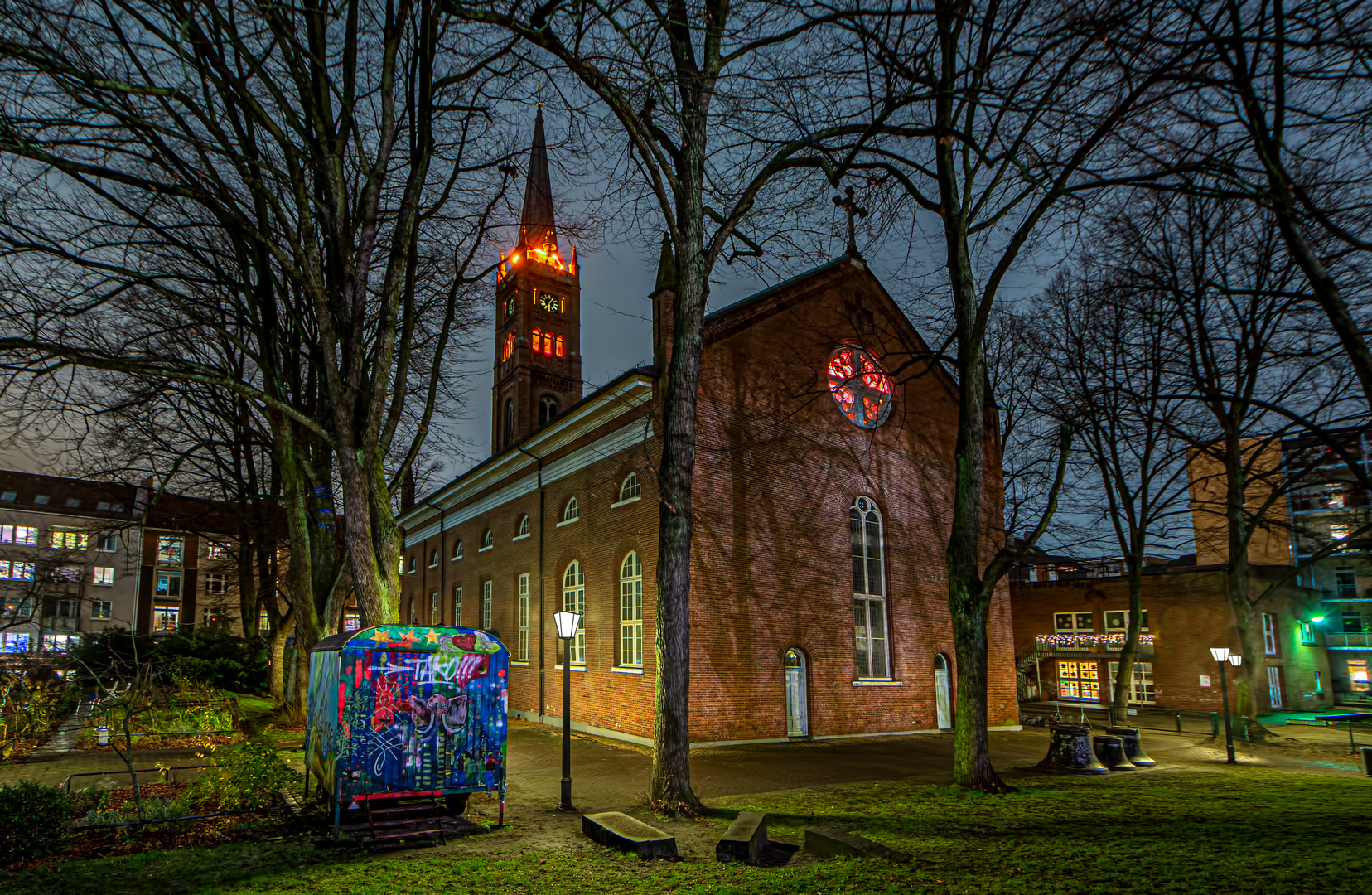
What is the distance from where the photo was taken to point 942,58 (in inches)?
474

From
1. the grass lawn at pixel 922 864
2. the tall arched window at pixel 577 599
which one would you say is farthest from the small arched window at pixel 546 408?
the grass lawn at pixel 922 864

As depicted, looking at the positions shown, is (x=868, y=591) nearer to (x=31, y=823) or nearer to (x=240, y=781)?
(x=240, y=781)

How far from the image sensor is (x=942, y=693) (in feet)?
71.9

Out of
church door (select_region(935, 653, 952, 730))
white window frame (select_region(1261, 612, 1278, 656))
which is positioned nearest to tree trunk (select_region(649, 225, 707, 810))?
church door (select_region(935, 653, 952, 730))

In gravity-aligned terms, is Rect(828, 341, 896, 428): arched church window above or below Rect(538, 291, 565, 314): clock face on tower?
below

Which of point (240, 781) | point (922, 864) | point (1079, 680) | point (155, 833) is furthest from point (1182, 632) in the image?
point (155, 833)

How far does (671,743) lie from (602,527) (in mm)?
10827

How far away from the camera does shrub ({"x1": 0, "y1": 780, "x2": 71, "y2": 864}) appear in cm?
737

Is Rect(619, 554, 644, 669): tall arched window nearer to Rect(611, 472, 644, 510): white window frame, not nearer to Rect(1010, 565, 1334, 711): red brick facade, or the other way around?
Rect(611, 472, 644, 510): white window frame

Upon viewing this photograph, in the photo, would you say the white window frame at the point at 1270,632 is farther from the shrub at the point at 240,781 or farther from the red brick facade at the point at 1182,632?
the shrub at the point at 240,781

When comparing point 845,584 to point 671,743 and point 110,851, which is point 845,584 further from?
point 110,851

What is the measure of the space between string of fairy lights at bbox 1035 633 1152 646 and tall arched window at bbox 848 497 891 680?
2078cm

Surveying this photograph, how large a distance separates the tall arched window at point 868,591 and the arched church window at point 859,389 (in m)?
2.40

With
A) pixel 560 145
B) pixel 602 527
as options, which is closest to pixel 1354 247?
pixel 560 145
